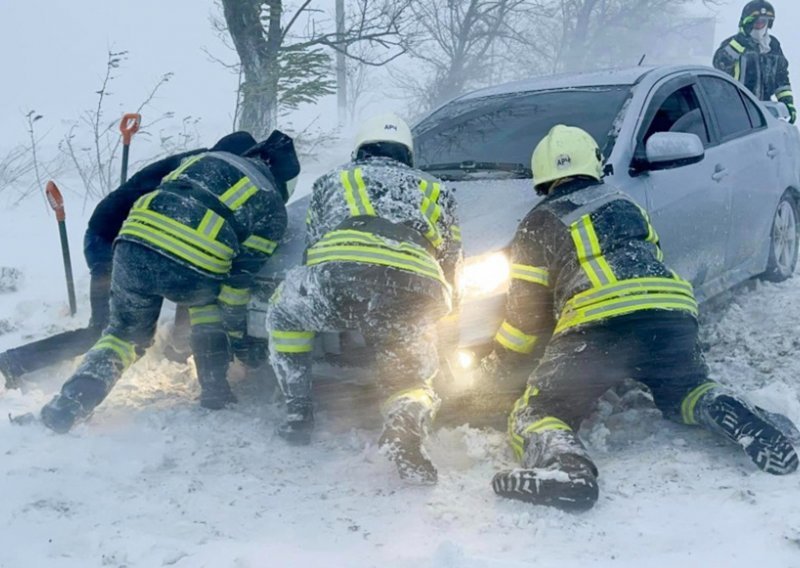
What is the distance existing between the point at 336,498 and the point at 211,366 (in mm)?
1264

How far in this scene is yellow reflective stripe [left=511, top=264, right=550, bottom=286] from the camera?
11.9ft

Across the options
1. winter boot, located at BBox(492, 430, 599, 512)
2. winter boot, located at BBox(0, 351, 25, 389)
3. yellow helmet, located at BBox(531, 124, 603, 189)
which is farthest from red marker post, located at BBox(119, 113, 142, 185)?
winter boot, located at BBox(492, 430, 599, 512)

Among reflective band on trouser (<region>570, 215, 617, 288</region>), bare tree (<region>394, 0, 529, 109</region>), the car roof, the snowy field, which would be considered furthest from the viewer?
bare tree (<region>394, 0, 529, 109</region>)

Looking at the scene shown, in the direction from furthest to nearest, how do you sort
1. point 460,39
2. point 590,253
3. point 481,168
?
point 460,39 < point 481,168 < point 590,253

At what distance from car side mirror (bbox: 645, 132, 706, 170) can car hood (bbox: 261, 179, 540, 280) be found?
648mm

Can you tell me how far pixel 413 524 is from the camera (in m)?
2.91

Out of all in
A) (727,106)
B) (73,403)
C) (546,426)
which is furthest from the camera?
(727,106)

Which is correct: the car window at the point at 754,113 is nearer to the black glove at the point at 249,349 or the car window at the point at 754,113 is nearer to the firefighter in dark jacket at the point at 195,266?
the firefighter in dark jacket at the point at 195,266

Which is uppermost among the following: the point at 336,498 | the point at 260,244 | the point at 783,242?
the point at 260,244

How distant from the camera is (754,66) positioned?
8359 millimetres

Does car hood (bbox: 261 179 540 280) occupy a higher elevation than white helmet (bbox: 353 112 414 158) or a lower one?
lower

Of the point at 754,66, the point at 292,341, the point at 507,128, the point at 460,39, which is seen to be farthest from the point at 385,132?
the point at 460,39

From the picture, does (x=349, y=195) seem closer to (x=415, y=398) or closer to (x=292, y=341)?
(x=292, y=341)

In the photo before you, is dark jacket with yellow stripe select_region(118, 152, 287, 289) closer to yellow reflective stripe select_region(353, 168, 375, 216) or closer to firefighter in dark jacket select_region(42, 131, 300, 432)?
firefighter in dark jacket select_region(42, 131, 300, 432)
